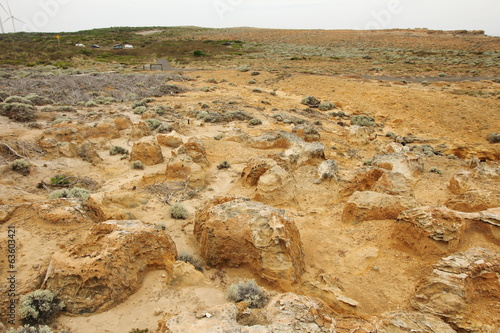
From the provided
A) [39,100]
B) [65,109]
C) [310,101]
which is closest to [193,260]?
[65,109]

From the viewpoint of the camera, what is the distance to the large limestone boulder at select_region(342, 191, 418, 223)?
6.12m

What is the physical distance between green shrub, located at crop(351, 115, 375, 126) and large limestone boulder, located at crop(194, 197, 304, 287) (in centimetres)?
1378

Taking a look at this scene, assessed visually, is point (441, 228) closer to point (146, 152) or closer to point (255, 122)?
point (146, 152)

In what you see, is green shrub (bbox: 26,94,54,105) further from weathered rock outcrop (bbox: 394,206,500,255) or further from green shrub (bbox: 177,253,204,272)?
weathered rock outcrop (bbox: 394,206,500,255)

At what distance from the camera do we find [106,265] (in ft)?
12.6

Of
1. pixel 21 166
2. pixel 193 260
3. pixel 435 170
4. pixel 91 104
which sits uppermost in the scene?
pixel 91 104

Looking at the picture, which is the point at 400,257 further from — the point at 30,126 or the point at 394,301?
the point at 30,126

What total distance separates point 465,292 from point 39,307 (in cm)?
516

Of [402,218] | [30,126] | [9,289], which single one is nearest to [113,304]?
[9,289]

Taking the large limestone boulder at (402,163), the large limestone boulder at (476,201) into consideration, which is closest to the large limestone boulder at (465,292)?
the large limestone boulder at (476,201)

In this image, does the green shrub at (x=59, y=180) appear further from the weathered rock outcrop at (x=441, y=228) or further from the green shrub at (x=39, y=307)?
the weathered rock outcrop at (x=441, y=228)

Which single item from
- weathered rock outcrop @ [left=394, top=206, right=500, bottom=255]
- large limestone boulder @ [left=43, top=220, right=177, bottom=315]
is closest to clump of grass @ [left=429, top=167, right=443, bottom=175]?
weathered rock outcrop @ [left=394, top=206, right=500, bottom=255]

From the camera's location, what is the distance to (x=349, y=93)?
22234 millimetres

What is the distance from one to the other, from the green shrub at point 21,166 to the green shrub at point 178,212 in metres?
4.50
